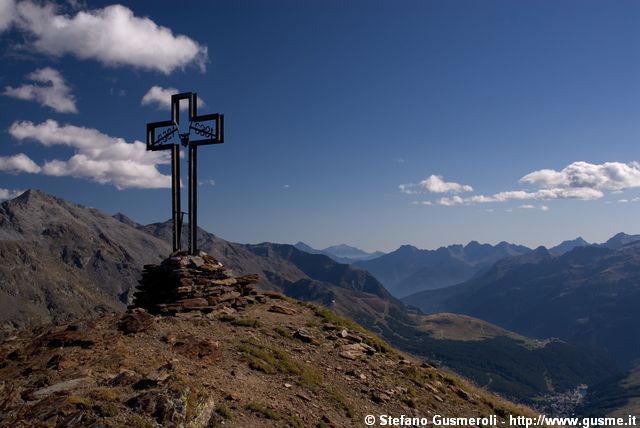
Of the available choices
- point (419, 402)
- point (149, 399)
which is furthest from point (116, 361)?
point (419, 402)

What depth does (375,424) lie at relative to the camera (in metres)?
21.3

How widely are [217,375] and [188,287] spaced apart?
11.2m

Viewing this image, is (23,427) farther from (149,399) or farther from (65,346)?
(65,346)

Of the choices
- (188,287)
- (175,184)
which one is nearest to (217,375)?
(188,287)

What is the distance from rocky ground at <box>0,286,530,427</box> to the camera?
15.9m

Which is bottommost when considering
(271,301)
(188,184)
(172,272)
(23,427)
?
(23,427)

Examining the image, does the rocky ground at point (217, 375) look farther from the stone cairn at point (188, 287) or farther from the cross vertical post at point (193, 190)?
the cross vertical post at point (193, 190)

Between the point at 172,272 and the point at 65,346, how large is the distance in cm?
975

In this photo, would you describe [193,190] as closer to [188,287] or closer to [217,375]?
[188,287]

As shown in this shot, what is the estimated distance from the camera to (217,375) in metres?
20.6

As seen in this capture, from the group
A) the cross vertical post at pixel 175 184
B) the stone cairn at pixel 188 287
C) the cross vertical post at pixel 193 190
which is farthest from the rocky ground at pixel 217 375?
the cross vertical post at pixel 175 184

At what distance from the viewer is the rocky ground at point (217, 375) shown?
1591 centimetres

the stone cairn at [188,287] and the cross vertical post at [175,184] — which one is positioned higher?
the cross vertical post at [175,184]

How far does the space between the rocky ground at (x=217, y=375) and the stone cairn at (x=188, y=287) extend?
3.11 feet
